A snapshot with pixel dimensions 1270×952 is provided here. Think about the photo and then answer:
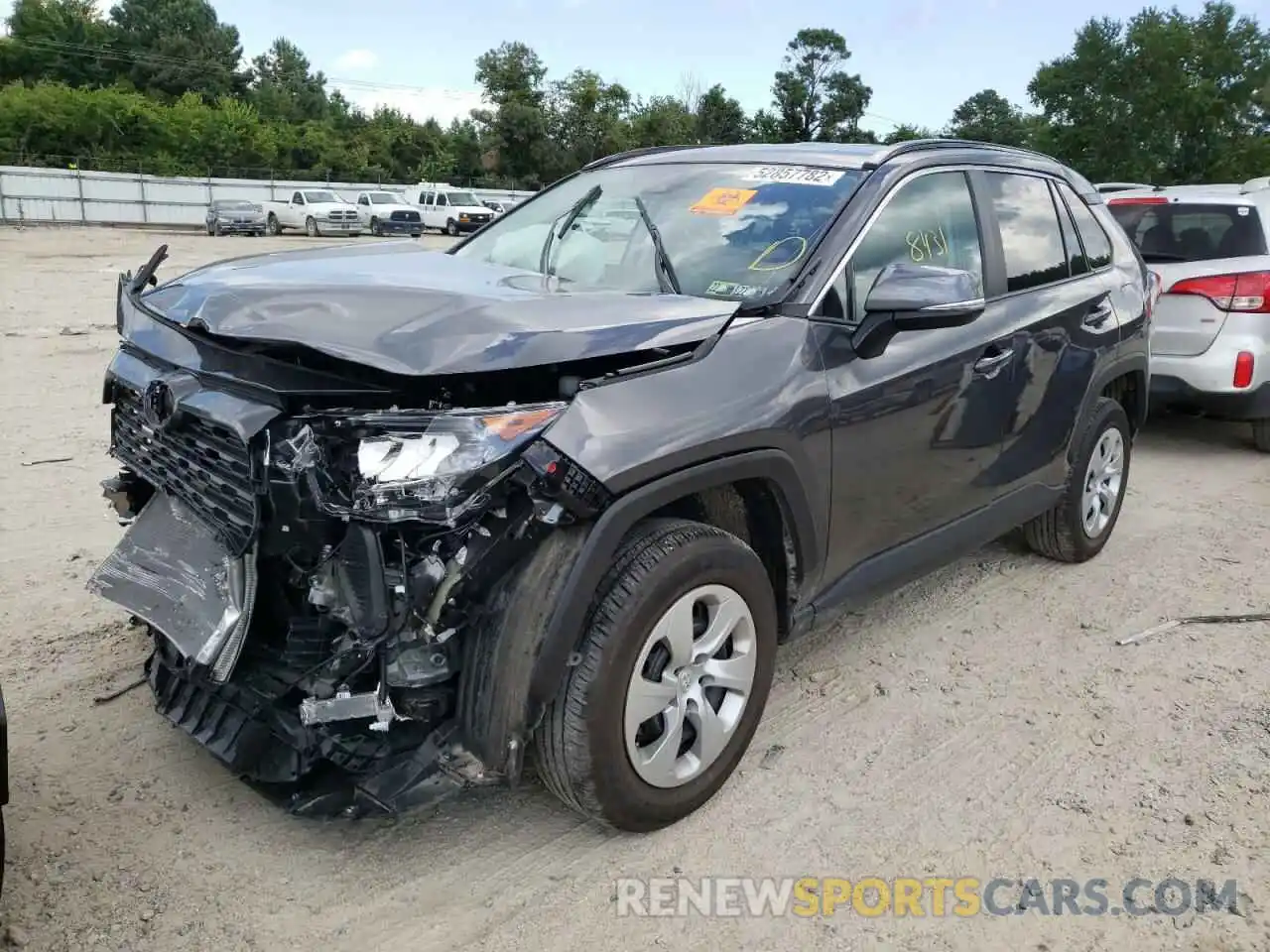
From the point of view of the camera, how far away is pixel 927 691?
12.6 feet

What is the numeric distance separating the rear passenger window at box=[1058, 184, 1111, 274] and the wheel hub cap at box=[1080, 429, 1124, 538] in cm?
81

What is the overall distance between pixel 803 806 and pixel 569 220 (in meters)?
2.38

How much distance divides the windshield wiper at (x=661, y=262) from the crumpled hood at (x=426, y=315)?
29cm

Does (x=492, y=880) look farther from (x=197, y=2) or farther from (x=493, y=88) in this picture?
(x=197, y=2)

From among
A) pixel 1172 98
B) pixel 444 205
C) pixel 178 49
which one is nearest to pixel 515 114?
pixel 444 205

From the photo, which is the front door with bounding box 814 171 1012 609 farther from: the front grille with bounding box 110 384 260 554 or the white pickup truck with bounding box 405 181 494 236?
the white pickup truck with bounding box 405 181 494 236

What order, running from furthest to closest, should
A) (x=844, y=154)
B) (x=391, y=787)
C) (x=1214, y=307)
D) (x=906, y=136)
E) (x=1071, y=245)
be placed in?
1. (x=906, y=136)
2. (x=1214, y=307)
3. (x=1071, y=245)
4. (x=844, y=154)
5. (x=391, y=787)

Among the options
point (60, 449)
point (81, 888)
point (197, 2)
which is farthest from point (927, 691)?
point (197, 2)

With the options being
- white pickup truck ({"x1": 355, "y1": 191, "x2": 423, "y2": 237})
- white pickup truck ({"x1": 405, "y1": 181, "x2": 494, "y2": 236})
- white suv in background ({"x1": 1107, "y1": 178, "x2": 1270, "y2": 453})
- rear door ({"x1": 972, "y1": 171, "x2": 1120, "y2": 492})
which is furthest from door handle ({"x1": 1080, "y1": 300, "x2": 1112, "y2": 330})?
white pickup truck ({"x1": 405, "y1": 181, "x2": 494, "y2": 236})

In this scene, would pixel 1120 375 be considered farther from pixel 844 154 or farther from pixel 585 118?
pixel 585 118

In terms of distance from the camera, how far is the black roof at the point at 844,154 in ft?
12.2

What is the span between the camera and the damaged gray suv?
8.10 ft

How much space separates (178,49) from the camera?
72.8 meters

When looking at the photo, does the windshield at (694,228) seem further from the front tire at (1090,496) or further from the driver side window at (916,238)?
the front tire at (1090,496)
